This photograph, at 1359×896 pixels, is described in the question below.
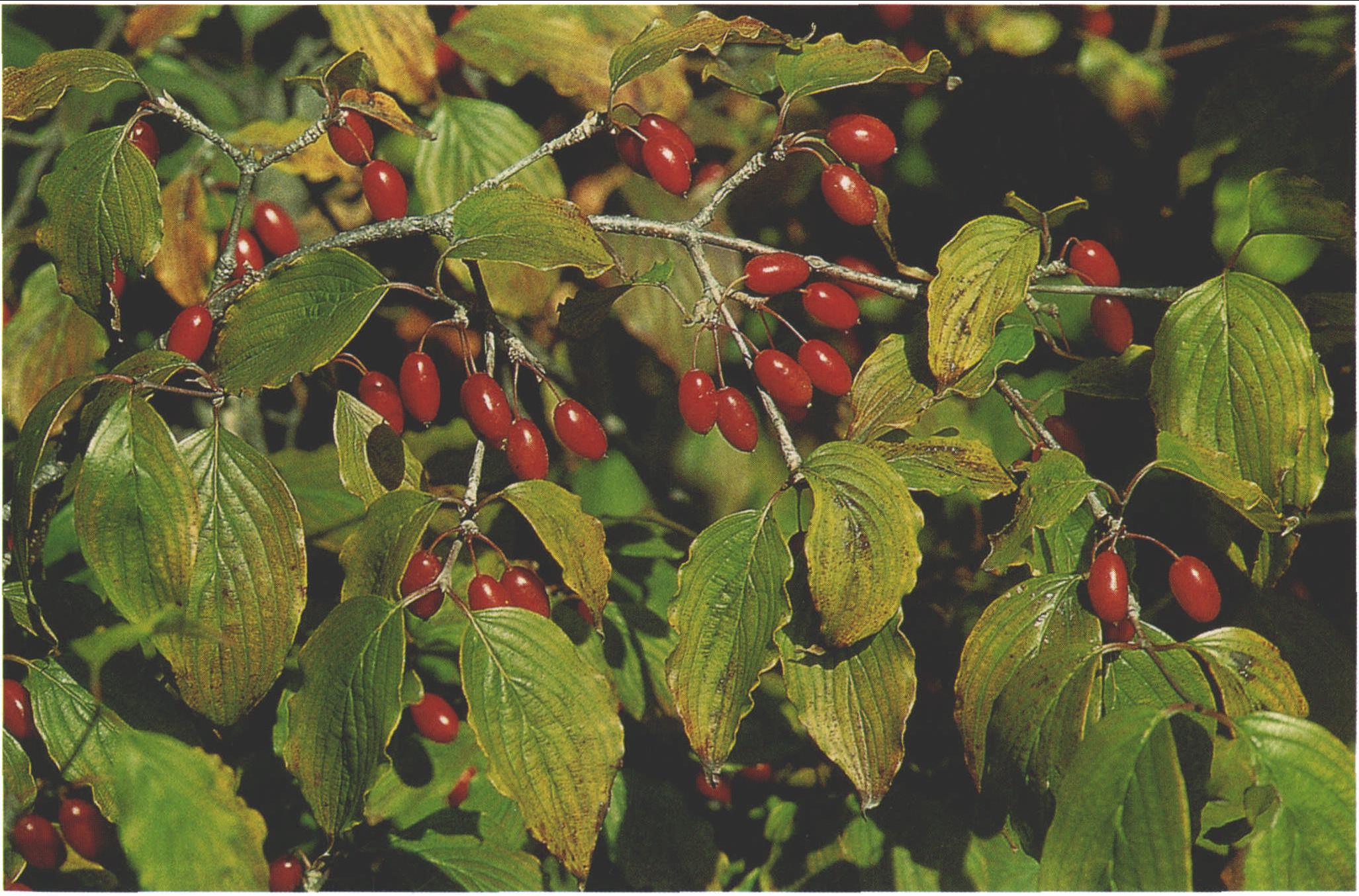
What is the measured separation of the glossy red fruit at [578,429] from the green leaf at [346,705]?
0.80 ft

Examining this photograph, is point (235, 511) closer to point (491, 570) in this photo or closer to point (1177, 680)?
point (491, 570)

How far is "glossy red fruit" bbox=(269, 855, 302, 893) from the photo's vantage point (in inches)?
48.7

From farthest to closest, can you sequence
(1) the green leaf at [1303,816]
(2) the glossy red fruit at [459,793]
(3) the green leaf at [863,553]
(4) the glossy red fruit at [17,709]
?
1. (2) the glossy red fruit at [459,793]
2. (4) the glossy red fruit at [17,709]
3. (3) the green leaf at [863,553]
4. (1) the green leaf at [1303,816]

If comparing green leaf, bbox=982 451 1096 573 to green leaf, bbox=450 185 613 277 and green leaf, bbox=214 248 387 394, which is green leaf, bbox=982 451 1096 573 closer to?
green leaf, bbox=450 185 613 277

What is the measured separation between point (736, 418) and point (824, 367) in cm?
11

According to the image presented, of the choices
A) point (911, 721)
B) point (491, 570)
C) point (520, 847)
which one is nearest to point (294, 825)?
point (520, 847)

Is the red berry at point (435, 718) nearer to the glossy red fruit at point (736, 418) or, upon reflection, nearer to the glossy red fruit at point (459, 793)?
the glossy red fruit at point (459, 793)

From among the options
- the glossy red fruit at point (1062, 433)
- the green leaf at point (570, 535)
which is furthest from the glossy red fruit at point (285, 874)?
the glossy red fruit at point (1062, 433)

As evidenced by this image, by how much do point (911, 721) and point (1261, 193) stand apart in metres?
0.83

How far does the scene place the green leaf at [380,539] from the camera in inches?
35.6

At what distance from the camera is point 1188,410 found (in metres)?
0.95

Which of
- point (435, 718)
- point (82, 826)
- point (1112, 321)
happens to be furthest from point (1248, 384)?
point (82, 826)

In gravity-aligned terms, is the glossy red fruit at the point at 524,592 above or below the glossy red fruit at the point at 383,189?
below

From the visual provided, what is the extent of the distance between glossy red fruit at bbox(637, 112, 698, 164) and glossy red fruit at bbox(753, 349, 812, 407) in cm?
22
